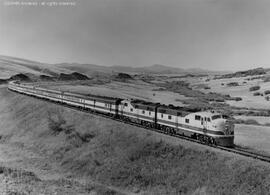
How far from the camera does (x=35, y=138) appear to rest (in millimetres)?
55062

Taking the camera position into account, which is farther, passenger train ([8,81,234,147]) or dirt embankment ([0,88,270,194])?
passenger train ([8,81,234,147])

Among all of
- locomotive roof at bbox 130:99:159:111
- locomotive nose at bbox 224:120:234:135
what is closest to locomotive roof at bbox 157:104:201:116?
locomotive roof at bbox 130:99:159:111

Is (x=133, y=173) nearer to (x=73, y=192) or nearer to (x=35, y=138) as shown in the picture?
(x=73, y=192)

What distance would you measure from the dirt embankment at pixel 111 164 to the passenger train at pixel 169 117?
87.1 inches

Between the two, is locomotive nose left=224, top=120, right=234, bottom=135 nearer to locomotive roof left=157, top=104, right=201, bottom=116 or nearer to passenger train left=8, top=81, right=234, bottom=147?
passenger train left=8, top=81, right=234, bottom=147

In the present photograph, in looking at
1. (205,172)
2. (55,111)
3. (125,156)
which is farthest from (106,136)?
(55,111)

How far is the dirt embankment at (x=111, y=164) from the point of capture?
28164mm

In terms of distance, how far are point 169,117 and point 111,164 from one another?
8475 mm

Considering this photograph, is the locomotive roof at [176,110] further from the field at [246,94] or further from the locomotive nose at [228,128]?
the field at [246,94]

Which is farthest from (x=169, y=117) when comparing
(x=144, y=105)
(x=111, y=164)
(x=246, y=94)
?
(x=246, y=94)

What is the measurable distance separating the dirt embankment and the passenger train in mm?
2214

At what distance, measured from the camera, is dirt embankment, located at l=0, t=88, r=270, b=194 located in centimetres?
2816

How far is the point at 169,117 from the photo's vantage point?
4200cm

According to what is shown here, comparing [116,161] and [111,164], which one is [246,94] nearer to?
[116,161]
